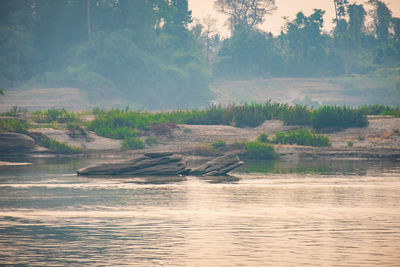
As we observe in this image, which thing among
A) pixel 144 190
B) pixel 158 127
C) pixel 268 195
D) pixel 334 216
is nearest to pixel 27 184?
pixel 144 190

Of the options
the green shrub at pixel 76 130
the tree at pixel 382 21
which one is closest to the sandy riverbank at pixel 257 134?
the green shrub at pixel 76 130

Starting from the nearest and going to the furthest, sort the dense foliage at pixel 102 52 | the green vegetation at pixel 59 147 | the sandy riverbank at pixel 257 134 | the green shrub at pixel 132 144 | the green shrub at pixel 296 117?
the sandy riverbank at pixel 257 134 < the green vegetation at pixel 59 147 < the green shrub at pixel 132 144 < the green shrub at pixel 296 117 < the dense foliage at pixel 102 52

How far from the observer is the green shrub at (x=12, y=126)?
42375 mm

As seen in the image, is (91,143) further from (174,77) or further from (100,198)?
(174,77)

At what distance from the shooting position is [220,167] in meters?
29.7

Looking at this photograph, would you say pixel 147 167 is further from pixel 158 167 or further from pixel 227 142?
pixel 227 142

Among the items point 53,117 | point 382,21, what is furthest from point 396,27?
point 53,117

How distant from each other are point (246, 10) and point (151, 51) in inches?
1181

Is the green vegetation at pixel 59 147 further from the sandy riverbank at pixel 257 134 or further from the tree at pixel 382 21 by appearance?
the tree at pixel 382 21

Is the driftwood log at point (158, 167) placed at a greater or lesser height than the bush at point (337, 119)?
lesser

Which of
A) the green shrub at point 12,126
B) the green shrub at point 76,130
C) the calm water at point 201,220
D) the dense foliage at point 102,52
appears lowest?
the calm water at point 201,220

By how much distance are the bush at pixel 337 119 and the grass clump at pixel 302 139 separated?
390 centimetres

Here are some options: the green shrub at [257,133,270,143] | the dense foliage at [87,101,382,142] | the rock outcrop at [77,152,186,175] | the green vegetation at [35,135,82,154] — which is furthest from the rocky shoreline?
the rock outcrop at [77,152,186,175]

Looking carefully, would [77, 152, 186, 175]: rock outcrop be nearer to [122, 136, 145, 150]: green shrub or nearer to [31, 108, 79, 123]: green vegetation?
[122, 136, 145, 150]: green shrub
